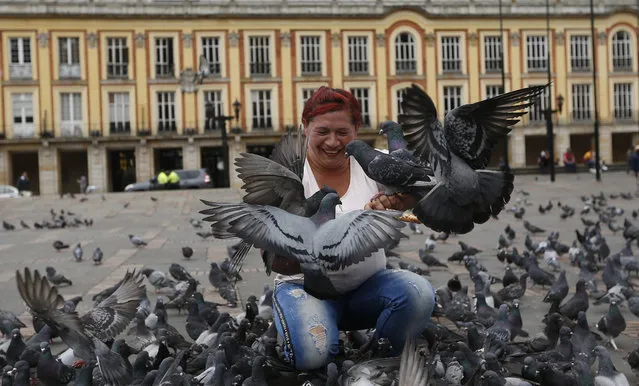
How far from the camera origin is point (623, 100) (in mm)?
43031

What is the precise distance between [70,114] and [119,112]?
8.39 ft

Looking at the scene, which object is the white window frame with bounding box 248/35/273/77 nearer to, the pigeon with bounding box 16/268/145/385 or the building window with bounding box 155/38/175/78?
the building window with bounding box 155/38/175/78

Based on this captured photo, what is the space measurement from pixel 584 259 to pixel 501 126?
5234 mm

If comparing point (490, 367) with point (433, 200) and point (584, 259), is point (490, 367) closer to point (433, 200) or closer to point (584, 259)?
point (433, 200)

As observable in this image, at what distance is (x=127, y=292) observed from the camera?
4.41m

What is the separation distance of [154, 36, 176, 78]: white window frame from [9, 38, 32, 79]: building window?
261 inches

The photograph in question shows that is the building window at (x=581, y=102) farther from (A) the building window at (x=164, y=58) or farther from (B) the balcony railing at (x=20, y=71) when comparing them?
(B) the balcony railing at (x=20, y=71)

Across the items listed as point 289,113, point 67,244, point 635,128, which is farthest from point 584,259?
point 635,128

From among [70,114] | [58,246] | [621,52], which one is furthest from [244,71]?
[58,246]

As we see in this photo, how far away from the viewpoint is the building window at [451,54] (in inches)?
1628

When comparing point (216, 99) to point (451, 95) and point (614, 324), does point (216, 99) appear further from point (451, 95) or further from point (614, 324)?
point (614, 324)

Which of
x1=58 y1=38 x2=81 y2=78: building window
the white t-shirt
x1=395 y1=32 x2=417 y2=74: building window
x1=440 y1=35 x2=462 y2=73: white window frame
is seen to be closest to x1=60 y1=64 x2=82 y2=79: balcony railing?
x1=58 y1=38 x2=81 y2=78: building window

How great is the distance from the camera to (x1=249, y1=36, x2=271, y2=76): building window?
3981 cm

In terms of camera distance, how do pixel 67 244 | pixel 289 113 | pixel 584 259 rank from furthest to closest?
1. pixel 289 113
2. pixel 67 244
3. pixel 584 259
